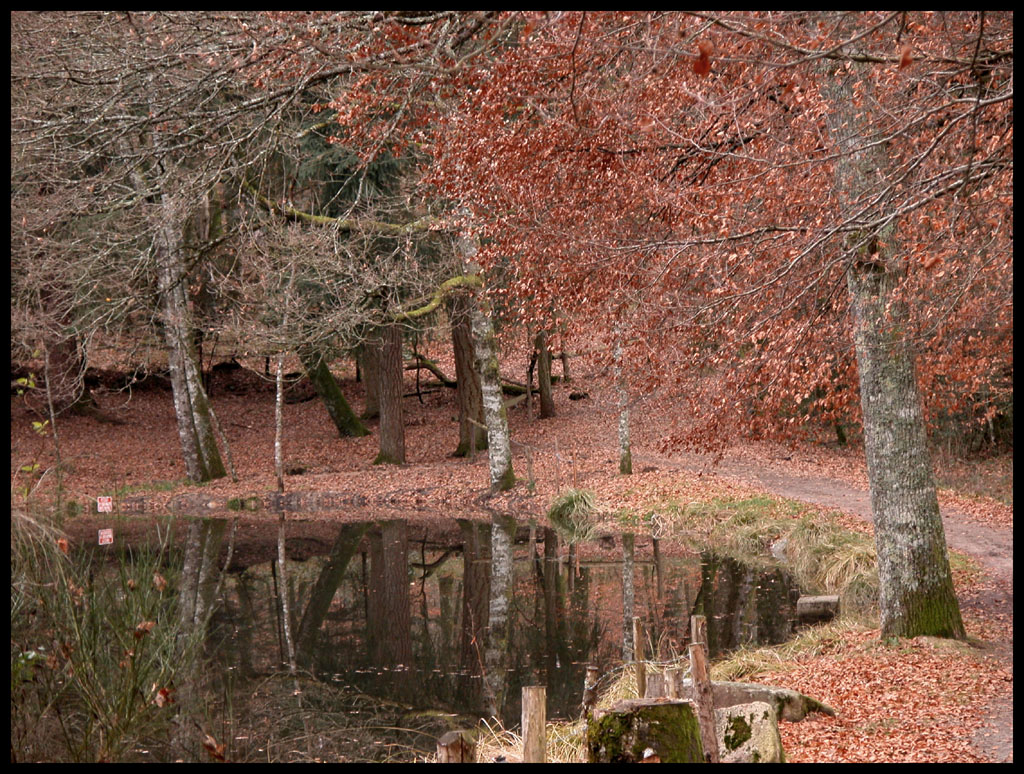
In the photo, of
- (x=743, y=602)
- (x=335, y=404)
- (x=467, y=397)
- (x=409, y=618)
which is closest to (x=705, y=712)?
(x=743, y=602)

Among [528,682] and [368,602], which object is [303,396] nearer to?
[368,602]

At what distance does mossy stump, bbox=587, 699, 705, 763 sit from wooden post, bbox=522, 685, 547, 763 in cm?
27

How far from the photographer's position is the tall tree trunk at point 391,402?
22578 mm

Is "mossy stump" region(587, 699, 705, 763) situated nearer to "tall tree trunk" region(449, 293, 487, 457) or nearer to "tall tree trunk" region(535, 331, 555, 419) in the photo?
"tall tree trunk" region(449, 293, 487, 457)

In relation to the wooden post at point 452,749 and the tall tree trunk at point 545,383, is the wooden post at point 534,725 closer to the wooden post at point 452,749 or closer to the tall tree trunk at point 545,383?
the wooden post at point 452,749

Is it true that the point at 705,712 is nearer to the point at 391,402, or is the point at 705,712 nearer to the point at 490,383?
the point at 490,383

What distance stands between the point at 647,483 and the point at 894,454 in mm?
10861

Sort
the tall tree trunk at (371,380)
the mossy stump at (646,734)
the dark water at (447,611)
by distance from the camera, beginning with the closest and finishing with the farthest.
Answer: the mossy stump at (646,734), the dark water at (447,611), the tall tree trunk at (371,380)

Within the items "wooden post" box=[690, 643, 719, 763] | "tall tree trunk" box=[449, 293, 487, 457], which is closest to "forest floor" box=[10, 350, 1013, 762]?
"tall tree trunk" box=[449, 293, 487, 457]

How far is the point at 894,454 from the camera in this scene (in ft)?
28.6

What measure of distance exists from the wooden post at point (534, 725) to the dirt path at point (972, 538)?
2955 mm

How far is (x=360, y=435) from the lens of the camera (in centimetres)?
2625

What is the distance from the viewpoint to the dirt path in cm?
657

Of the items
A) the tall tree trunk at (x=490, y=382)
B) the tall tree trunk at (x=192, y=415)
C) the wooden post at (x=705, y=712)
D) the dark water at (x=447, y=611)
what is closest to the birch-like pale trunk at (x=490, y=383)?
the tall tree trunk at (x=490, y=382)
